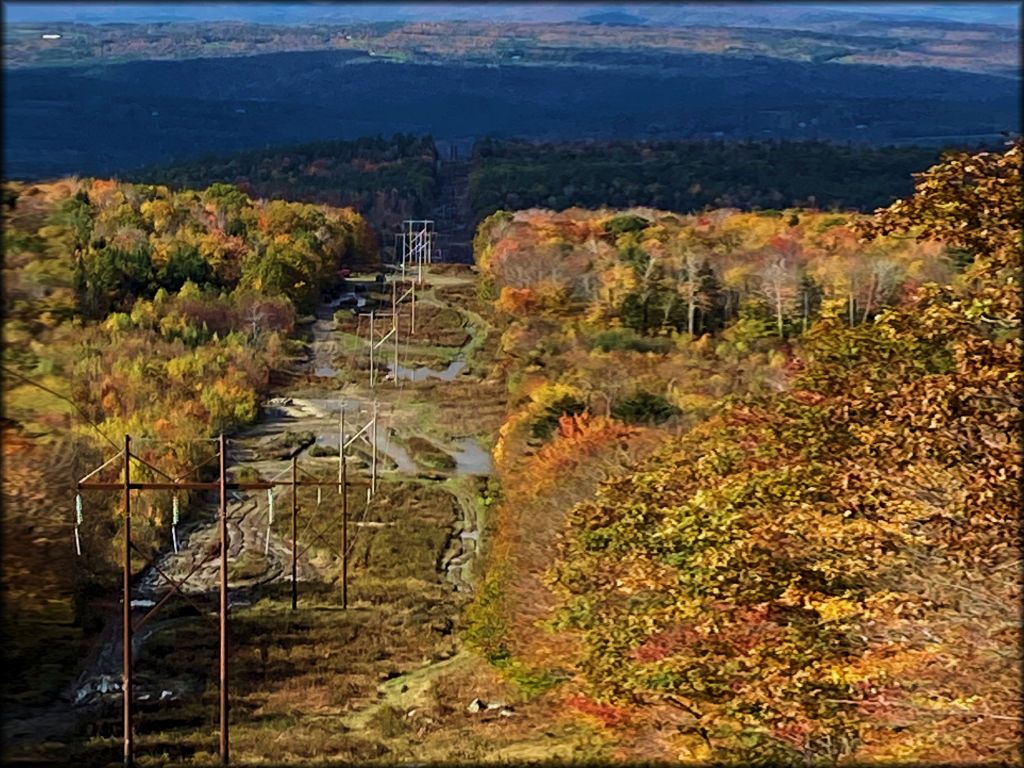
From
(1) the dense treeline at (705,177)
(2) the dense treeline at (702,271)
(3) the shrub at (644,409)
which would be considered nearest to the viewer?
(3) the shrub at (644,409)

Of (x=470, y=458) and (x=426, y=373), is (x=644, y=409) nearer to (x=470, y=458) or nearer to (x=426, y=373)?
(x=470, y=458)

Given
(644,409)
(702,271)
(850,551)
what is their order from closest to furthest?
(850,551), (644,409), (702,271)

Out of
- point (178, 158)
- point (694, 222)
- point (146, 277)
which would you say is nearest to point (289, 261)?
point (146, 277)

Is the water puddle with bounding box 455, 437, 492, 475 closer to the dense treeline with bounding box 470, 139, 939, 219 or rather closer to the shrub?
the shrub

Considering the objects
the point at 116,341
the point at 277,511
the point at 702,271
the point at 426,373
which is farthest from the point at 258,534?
the point at 702,271

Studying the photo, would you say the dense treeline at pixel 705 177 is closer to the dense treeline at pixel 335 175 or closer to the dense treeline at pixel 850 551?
the dense treeline at pixel 335 175

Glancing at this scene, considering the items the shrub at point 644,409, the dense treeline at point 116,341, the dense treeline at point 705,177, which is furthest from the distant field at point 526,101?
the shrub at point 644,409

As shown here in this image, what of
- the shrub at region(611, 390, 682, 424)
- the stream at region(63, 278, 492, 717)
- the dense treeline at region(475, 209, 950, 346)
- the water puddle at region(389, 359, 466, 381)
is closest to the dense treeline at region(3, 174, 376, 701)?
the stream at region(63, 278, 492, 717)
